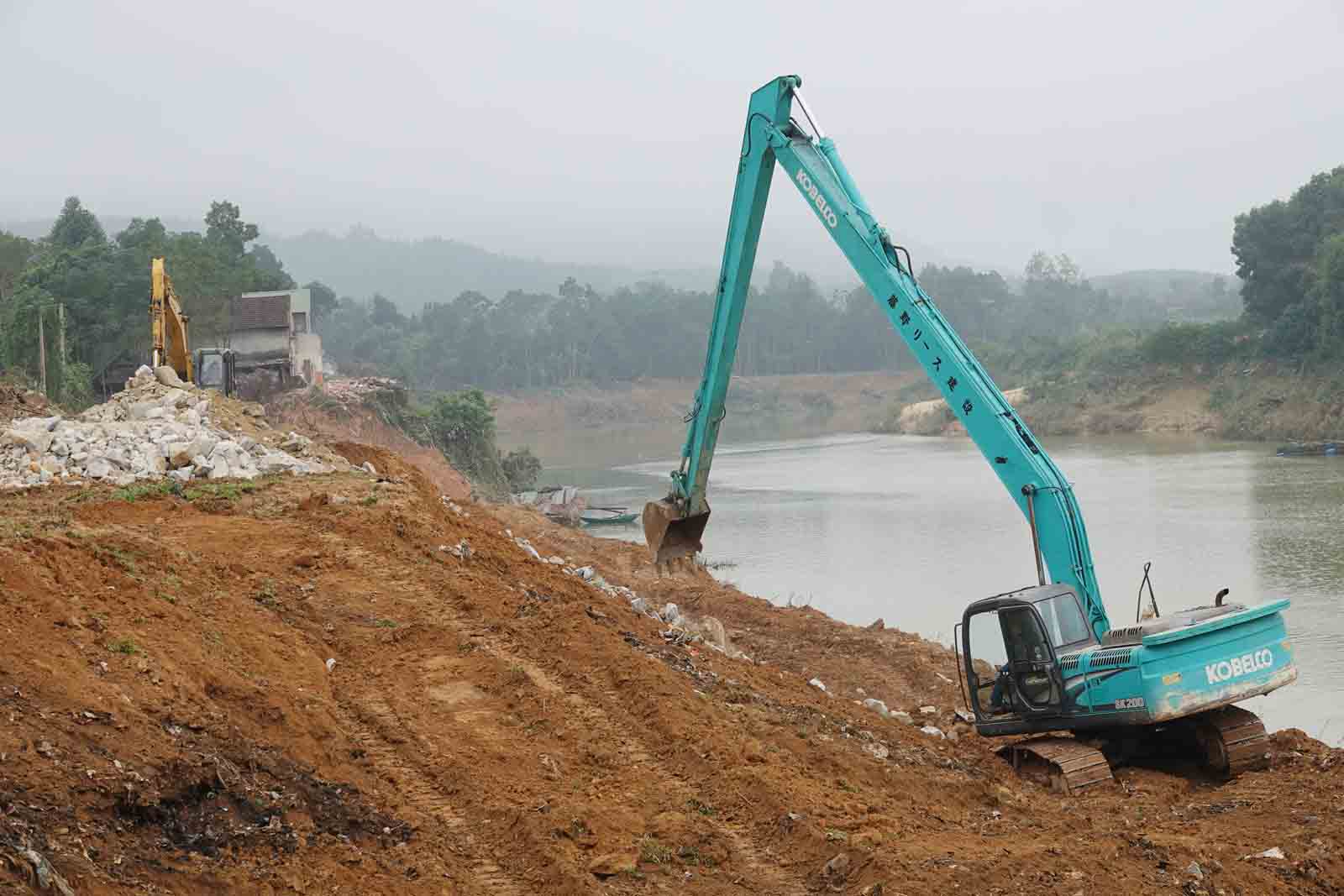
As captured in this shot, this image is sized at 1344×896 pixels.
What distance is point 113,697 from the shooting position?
5.97 meters

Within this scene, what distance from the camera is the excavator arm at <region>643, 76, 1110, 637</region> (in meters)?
9.54

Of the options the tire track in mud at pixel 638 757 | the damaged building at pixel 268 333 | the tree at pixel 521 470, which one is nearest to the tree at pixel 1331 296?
the tree at pixel 521 470

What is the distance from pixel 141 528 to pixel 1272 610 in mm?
8564

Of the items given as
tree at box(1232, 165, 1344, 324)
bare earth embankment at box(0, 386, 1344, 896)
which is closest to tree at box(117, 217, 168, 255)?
bare earth embankment at box(0, 386, 1344, 896)

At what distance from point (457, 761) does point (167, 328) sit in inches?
681

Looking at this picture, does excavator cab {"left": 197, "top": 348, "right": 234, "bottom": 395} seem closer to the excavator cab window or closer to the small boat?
the small boat

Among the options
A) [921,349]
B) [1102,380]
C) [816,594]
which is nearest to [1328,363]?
[1102,380]

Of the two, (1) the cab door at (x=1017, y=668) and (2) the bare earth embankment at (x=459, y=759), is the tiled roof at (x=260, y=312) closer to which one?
(2) the bare earth embankment at (x=459, y=759)

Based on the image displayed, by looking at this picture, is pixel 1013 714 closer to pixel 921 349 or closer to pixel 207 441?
pixel 921 349

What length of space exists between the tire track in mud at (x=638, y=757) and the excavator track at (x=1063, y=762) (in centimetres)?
276

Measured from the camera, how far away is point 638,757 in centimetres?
744

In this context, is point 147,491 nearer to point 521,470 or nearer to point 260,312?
point 521,470

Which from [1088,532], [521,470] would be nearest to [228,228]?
[521,470]

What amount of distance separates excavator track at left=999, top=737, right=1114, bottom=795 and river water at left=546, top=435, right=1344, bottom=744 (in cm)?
555
